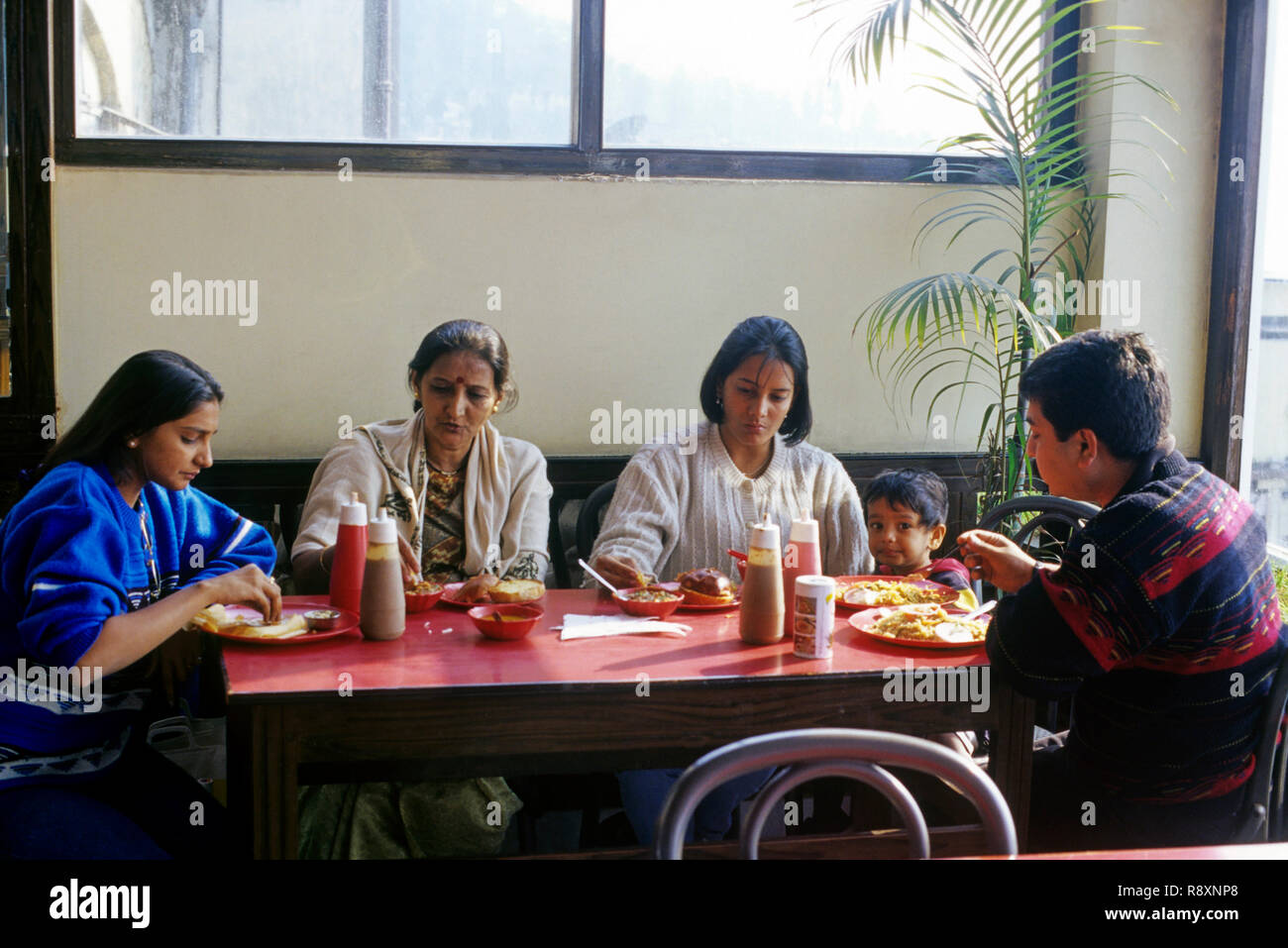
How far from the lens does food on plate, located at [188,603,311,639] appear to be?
1811 mm

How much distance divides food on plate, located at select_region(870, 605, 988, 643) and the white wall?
1460 millimetres

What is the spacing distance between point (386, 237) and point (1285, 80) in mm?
2729

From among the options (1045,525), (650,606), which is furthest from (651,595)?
(1045,525)

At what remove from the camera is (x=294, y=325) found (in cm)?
313

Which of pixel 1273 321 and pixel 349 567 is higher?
pixel 1273 321

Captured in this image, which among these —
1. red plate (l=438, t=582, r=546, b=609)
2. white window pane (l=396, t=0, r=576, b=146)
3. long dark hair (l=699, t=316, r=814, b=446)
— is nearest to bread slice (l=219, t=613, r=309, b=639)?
red plate (l=438, t=582, r=546, b=609)

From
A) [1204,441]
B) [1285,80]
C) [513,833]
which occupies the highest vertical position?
[1285,80]

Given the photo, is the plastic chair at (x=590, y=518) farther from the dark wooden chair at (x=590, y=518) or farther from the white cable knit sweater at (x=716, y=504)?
the white cable knit sweater at (x=716, y=504)

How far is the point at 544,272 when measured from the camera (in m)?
3.24

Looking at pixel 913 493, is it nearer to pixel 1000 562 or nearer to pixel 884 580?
pixel 884 580

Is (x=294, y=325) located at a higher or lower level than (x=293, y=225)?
lower

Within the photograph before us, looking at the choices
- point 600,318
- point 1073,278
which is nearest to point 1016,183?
point 1073,278

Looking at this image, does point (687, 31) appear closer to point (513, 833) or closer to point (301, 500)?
point (301, 500)

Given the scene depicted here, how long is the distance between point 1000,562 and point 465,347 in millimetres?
1354
